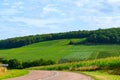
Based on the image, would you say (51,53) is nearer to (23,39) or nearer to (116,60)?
(23,39)

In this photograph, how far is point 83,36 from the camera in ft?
438

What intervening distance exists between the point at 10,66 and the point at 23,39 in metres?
58.5

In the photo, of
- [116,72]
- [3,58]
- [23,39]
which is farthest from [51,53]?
[116,72]

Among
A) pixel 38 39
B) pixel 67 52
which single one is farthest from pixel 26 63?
pixel 38 39

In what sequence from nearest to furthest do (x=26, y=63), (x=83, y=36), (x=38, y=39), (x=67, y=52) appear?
(x=26, y=63) → (x=67, y=52) → (x=83, y=36) → (x=38, y=39)

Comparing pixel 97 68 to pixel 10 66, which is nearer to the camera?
pixel 97 68

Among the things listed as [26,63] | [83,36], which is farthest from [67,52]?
[83,36]

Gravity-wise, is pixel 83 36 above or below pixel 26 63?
above

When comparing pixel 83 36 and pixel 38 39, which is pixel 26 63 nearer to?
pixel 83 36

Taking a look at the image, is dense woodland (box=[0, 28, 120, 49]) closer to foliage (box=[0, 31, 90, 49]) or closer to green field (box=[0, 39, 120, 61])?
foliage (box=[0, 31, 90, 49])

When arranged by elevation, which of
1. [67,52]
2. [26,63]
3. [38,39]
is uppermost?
[38,39]

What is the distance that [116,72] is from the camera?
38719 millimetres

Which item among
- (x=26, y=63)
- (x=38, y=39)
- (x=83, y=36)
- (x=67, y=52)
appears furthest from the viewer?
(x=38, y=39)

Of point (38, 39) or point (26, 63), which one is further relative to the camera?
point (38, 39)
